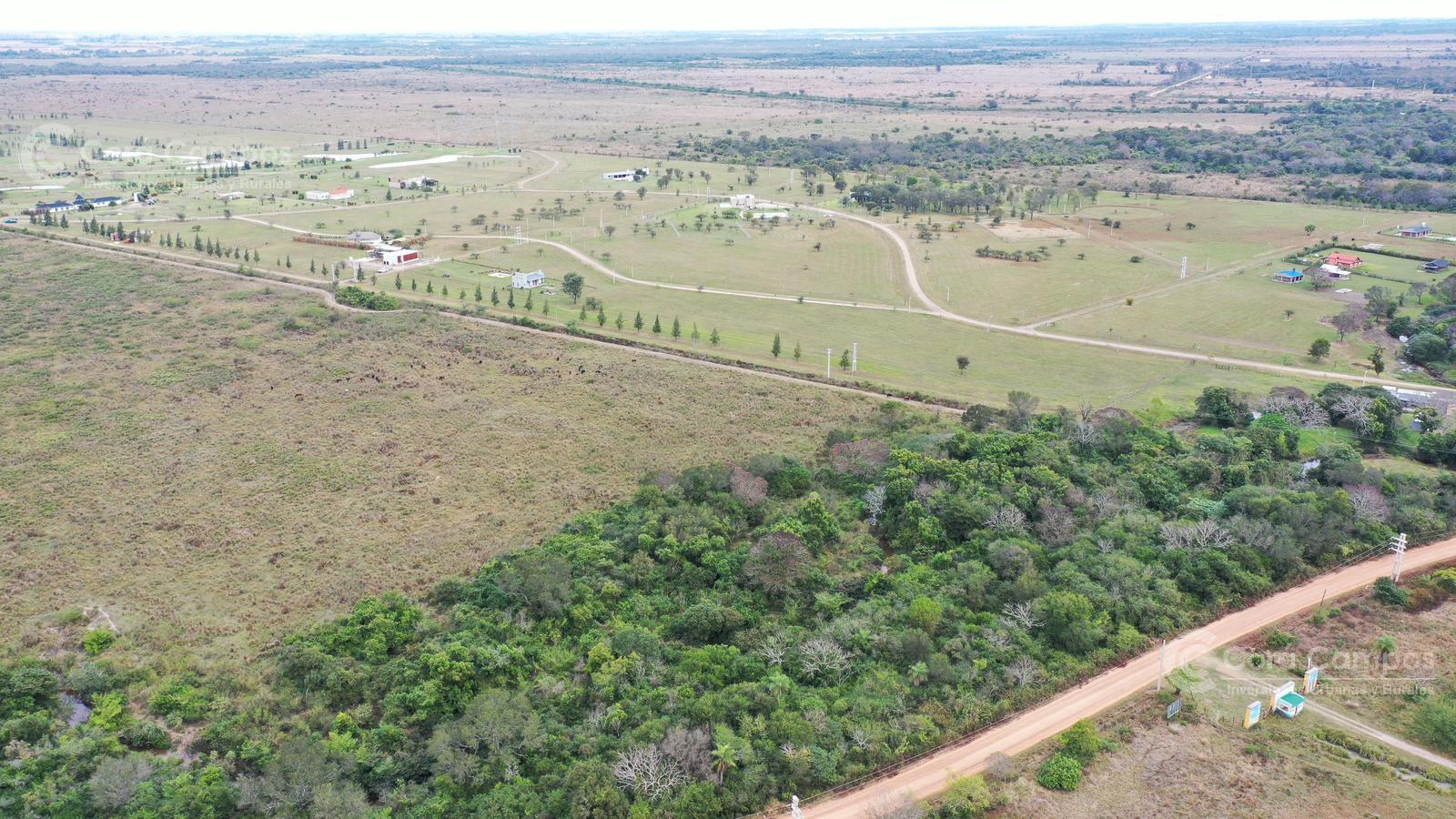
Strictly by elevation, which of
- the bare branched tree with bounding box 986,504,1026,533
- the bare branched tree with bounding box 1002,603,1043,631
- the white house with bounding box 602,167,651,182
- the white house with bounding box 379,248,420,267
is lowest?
the bare branched tree with bounding box 1002,603,1043,631

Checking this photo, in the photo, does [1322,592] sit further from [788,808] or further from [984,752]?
[788,808]

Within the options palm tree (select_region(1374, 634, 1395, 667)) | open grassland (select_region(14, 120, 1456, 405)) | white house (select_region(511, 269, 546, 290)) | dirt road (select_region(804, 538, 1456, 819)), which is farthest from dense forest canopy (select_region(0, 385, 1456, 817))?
white house (select_region(511, 269, 546, 290))

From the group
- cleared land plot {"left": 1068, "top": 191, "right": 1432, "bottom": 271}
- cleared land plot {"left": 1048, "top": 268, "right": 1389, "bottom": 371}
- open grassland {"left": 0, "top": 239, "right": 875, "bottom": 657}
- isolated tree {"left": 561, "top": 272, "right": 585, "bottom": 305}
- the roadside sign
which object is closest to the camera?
the roadside sign

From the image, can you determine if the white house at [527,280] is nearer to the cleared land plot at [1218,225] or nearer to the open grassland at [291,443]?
the open grassland at [291,443]

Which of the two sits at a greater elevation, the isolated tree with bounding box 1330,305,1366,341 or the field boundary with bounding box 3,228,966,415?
the isolated tree with bounding box 1330,305,1366,341

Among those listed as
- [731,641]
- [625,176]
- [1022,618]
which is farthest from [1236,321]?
[625,176]

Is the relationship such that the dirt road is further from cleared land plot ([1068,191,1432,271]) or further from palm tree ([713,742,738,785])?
cleared land plot ([1068,191,1432,271])

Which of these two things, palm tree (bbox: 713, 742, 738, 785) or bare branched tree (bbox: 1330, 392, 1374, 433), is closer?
palm tree (bbox: 713, 742, 738, 785)

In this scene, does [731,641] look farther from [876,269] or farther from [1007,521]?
[876,269]

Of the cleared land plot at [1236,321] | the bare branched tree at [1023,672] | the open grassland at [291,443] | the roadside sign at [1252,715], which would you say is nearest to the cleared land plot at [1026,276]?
the cleared land plot at [1236,321]
